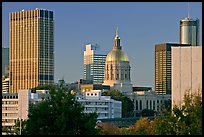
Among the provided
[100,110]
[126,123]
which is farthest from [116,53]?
[126,123]

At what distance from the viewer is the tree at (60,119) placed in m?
20.2

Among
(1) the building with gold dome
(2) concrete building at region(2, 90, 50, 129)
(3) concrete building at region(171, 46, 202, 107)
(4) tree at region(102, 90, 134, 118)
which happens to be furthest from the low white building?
(3) concrete building at region(171, 46, 202, 107)

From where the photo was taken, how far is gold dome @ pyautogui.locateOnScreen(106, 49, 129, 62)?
184250 mm

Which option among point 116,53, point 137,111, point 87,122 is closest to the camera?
point 87,122

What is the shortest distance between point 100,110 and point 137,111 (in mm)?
21882

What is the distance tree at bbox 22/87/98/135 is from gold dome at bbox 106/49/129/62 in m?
162

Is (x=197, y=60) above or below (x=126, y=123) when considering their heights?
above

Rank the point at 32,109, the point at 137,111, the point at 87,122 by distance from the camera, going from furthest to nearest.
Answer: the point at 137,111 < the point at 32,109 < the point at 87,122

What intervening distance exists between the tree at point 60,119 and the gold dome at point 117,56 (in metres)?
162

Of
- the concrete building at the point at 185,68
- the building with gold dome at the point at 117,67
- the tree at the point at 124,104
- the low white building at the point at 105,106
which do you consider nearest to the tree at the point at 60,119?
the concrete building at the point at 185,68

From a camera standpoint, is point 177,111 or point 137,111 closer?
point 177,111

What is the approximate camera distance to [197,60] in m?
65.4

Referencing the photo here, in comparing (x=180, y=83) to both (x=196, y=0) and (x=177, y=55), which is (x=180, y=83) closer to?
(x=177, y=55)

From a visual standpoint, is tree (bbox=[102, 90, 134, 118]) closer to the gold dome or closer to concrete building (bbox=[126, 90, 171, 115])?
concrete building (bbox=[126, 90, 171, 115])
